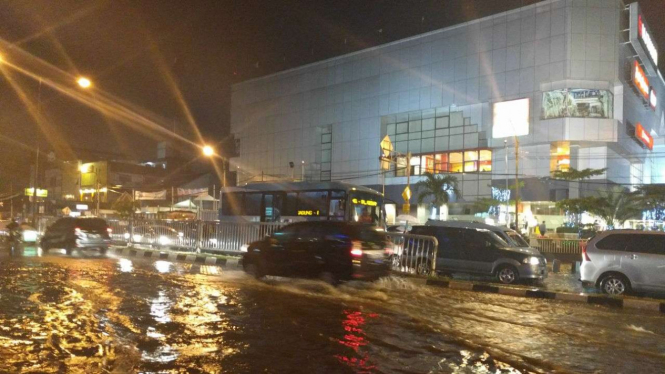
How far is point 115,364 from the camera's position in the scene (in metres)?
5.75

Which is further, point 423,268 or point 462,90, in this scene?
point 462,90

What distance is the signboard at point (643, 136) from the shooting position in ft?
155

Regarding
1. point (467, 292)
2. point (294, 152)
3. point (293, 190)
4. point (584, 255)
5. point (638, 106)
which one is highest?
point (638, 106)

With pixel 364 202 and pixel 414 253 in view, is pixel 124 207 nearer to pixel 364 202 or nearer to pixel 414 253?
pixel 364 202

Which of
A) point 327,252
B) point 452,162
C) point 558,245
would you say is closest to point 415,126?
point 452,162

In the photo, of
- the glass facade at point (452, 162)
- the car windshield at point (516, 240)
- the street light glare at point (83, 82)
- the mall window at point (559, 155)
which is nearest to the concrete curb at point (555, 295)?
the car windshield at point (516, 240)

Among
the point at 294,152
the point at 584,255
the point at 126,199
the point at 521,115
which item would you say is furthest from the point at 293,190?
the point at 294,152

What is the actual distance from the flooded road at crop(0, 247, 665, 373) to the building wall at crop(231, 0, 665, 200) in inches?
1127

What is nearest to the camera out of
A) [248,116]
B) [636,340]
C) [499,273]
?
[636,340]

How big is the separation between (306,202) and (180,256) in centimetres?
646

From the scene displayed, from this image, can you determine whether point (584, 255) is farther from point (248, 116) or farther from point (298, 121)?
point (248, 116)

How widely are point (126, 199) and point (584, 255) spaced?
1752 inches

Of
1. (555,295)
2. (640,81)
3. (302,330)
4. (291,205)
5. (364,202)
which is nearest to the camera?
(302,330)

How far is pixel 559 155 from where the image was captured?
1735 inches
